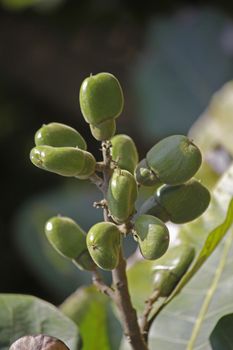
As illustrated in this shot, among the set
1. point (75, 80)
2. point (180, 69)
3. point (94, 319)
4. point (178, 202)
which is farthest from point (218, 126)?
point (75, 80)

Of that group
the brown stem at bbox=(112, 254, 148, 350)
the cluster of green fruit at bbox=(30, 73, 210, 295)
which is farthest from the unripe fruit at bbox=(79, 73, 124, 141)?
the brown stem at bbox=(112, 254, 148, 350)

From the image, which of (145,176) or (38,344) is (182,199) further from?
(38,344)

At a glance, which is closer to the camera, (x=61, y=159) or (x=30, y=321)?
(x=61, y=159)

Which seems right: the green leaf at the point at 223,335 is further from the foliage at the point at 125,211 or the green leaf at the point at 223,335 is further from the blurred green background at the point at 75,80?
the blurred green background at the point at 75,80

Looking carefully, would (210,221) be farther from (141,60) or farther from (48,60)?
(48,60)

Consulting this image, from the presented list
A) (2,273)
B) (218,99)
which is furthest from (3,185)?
(218,99)

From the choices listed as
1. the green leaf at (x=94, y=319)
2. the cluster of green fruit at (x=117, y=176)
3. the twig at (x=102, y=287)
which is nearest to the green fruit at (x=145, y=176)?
the cluster of green fruit at (x=117, y=176)

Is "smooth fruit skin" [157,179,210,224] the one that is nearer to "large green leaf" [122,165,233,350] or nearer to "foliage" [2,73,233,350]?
"foliage" [2,73,233,350]
